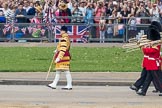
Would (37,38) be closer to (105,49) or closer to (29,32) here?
(29,32)

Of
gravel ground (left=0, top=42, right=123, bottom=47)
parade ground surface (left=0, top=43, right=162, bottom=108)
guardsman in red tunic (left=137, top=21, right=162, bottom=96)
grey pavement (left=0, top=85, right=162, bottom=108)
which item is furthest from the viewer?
gravel ground (left=0, top=42, right=123, bottom=47)

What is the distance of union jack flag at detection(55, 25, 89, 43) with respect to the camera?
29.4m

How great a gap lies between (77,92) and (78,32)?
44.9ft

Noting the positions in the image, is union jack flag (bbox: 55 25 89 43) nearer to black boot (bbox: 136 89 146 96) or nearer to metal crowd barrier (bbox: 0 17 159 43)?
metal crowd barrier (bbox: 0 17 159 43)

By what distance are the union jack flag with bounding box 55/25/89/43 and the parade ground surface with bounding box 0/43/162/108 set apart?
33.5 ft

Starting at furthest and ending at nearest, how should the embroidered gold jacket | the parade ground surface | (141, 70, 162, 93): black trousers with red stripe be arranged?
the embroidered gold jacket → (141, 70, 162, 93): black trousers with red stripe → the parade ground surface

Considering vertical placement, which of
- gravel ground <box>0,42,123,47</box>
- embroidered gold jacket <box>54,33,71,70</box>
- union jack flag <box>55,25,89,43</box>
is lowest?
gravel ground <box>0,42,123,47</box>

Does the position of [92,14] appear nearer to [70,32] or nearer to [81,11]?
[81,11]

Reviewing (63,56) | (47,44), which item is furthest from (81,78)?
(47,44)

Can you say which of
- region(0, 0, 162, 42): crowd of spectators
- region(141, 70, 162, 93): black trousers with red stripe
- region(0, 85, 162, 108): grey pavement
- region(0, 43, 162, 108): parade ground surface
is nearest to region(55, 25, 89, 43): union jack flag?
region(0, 0, 162, 42): crowd of spectators

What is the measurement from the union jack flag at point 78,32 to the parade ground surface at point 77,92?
1022 centimetres

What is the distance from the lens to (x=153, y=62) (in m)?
15.2

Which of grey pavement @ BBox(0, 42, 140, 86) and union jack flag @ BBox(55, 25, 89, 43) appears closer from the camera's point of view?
grey pavement @ BBox(0, 42, 140, 86)

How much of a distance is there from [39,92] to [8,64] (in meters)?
5.13
